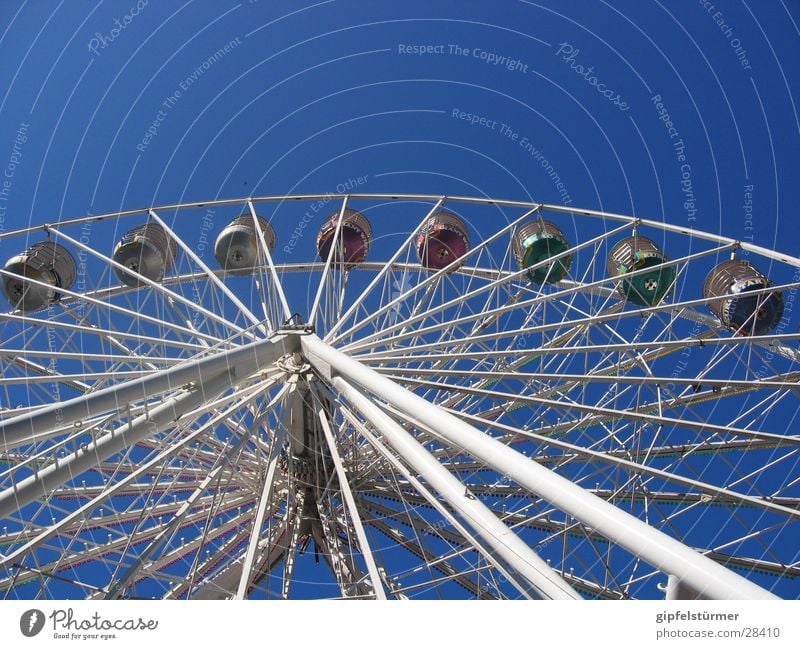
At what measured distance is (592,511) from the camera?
18.3ft

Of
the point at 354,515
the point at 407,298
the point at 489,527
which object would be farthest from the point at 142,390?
the point at 407,298

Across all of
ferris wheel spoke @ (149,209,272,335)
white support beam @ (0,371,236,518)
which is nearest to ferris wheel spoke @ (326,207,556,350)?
ferris wheel spoke @ (149,209,272,335)

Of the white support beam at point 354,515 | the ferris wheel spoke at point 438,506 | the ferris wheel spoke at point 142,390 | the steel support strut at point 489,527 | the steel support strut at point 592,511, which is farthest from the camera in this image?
the white support beam at point 354,515

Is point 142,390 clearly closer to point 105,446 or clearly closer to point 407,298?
point 105,446

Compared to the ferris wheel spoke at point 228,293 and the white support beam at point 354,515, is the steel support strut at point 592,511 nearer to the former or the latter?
the white support beam at point 354,515

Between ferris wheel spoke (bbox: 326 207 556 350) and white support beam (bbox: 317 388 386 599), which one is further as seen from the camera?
ferris wheel spoke (bbox: 326 207 556 350)

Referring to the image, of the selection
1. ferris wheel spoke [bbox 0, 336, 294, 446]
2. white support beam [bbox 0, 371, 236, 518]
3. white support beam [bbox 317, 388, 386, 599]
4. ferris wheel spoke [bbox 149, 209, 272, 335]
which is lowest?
white support beam [bbox 317, 388, 386, 599]

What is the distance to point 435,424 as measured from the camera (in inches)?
301

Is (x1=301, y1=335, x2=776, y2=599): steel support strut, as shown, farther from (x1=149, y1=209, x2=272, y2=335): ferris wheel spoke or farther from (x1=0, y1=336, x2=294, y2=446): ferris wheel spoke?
(x1=149, y1=209, x2=272, y2=335): ferris wheel spoke

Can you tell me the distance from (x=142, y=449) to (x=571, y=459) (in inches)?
490

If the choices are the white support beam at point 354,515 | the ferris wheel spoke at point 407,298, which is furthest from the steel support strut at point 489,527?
the ferris wheel spoke at point 407,298

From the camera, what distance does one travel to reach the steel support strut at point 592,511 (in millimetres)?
4648

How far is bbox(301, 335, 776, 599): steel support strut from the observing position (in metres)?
4.65
